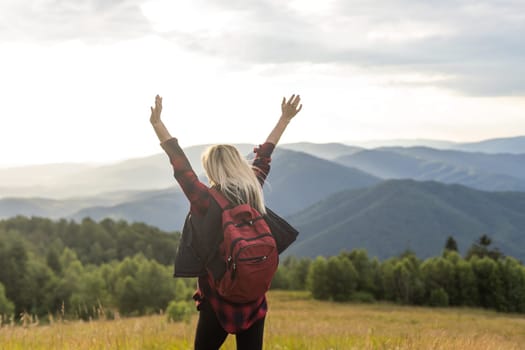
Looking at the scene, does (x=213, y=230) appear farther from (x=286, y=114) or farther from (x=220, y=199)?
(x=286, y=114)

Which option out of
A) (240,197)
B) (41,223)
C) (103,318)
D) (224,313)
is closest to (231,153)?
(240,197)

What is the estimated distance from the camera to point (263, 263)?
4164mm

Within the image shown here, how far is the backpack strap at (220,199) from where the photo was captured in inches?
169

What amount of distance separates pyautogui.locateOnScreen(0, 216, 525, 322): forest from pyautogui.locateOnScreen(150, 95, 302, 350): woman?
136 ft

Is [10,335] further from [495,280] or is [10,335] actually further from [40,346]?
[495,280]

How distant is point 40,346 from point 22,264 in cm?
6457

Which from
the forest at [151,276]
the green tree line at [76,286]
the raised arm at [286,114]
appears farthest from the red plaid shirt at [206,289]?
the green tree line at [76,286]

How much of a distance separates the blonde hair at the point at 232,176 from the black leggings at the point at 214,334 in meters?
0.88

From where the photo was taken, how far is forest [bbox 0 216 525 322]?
64062mm

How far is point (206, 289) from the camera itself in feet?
14.5

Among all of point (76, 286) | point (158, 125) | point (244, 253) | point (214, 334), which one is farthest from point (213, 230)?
point (76, 286)

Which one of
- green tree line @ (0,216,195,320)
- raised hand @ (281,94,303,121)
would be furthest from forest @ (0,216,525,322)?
raised hand @ (281,94,303,121)

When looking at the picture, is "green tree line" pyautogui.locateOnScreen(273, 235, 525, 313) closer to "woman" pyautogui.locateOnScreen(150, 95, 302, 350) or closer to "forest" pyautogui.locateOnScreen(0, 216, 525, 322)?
"forest" pyautogui.locateOnScreen(0, 216, 525, 322)

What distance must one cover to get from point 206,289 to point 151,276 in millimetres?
62665
